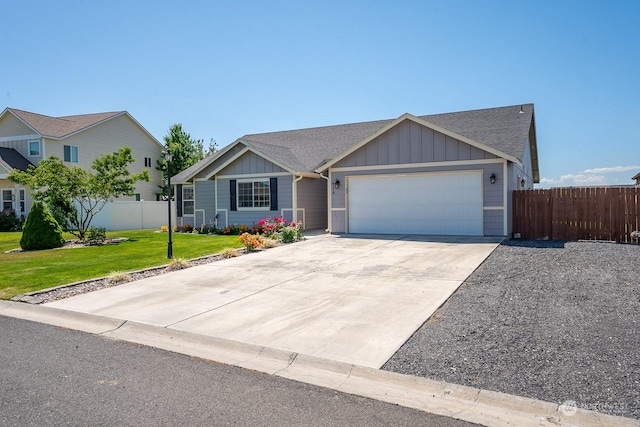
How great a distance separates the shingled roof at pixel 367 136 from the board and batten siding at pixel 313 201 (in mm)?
763

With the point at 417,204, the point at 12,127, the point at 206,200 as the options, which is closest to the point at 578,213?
the point at 417,204

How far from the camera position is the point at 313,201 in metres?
20.0

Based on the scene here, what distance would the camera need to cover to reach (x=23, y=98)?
29.4 meters

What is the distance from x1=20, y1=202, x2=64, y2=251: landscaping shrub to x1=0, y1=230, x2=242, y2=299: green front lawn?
2.47ft

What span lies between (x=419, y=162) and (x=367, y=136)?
159 inches

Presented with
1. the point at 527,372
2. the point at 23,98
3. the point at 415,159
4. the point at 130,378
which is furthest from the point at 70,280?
the point at 23,98

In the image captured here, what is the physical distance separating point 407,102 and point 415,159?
244 inches

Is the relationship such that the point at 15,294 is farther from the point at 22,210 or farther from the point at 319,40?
the point at 22,210

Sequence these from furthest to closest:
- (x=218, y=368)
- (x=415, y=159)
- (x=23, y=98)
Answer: (x=23, y=98), (x=415, y=159), (x=218, y=368)

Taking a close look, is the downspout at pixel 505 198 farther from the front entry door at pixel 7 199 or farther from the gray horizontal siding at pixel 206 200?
the front entry door at pixel 7 199

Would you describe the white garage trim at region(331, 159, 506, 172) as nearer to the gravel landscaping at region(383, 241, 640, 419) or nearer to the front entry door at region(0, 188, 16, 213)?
the gravel landscaping at region(383, 241, 640, 419)

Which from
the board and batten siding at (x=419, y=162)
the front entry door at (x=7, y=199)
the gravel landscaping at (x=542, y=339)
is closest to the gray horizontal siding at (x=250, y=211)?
the board and batten siding at (x=419, y=162)

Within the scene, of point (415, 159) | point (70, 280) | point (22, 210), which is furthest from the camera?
point (22, 210)

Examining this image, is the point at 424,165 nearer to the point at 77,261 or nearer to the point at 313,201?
the point at 313,201
